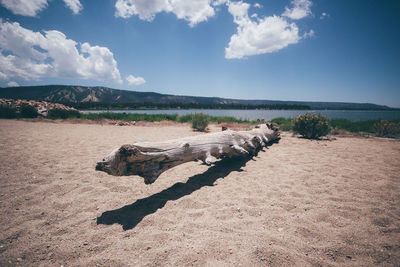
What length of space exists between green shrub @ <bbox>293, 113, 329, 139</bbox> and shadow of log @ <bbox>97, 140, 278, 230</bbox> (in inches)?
243

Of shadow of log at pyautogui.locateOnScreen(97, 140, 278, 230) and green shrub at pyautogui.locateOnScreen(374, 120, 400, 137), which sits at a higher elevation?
green shrub at pyautogui.locateOnScreen(374, 120, 400, 137)

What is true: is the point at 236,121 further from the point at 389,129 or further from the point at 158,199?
the point at 158,199

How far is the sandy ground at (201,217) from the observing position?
5.33 feet

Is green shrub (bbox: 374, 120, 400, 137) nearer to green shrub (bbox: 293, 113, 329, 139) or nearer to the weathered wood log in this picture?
green shrub (bbox: 293, 113, 329, 139)

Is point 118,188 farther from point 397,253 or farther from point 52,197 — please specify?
point 397,253

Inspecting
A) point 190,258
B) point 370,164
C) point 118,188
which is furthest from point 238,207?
point 370,164

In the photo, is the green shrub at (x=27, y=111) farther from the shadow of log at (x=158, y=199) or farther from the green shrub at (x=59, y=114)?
the shadow of log at (x=158, y=199)

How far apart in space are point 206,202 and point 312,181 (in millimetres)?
2309

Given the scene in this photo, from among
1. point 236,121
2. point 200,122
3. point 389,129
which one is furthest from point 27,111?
point 389,129

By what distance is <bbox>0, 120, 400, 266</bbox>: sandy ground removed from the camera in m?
1.62

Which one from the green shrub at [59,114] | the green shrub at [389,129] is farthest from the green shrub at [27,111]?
the green shrub at [389,129]

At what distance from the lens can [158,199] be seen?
2688 millimetres

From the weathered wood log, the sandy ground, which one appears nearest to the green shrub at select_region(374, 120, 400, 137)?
the sandy ground

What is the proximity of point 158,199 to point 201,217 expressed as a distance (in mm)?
880
